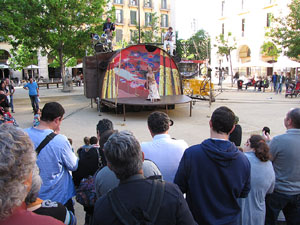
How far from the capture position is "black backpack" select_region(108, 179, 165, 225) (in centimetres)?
149

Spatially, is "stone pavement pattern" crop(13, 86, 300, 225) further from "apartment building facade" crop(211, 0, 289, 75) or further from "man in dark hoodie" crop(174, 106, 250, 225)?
"apartment building facade" crop(211, 0, 289, 75)

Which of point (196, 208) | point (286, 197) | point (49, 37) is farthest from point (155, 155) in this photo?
point (49, 37)

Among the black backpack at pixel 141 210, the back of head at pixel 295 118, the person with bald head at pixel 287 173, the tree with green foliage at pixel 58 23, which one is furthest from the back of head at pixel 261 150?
the tree with green foliage at pixel 58 23

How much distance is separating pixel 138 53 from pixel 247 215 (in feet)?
36.4

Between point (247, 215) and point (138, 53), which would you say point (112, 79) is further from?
point (247, 215)

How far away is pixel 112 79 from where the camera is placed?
12.6 m

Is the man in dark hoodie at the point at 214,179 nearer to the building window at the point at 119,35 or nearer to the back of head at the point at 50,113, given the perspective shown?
the back of head at the point at 50,113

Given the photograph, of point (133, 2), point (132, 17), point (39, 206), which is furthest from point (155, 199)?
point (133, 2)

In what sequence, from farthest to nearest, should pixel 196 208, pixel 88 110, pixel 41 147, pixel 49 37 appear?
1. pixel 49 37
2. pixel 88 110
3. pixel 41 147
4. pixel 196 208

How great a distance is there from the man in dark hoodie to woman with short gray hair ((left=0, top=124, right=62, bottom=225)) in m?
1.24

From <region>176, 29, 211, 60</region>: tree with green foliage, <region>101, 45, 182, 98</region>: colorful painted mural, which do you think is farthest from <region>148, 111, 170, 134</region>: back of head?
<region>176, 29, 211, 60</region>: tree with green foliage

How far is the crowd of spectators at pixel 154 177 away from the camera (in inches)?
55.2

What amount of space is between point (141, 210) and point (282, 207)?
2.18 meters

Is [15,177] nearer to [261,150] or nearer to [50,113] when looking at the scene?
[50,113]
